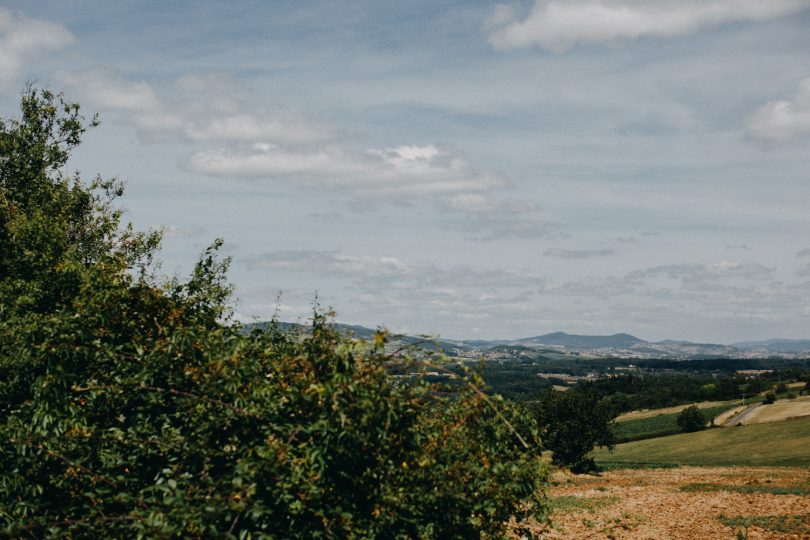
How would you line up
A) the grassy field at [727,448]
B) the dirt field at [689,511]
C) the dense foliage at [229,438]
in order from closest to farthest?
the dense foliage at [229,438]
the dirt field at [689,511]
the grassy field at [727,448]

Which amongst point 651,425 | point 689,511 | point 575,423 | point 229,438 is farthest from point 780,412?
point 229,438

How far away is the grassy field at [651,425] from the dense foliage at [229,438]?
11746cm

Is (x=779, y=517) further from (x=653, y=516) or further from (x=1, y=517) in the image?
(x=1, y=517)

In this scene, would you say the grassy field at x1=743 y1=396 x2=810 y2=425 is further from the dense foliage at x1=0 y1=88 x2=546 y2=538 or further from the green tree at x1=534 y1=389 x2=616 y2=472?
the dense foliage at x1=0 y1=88 x2=546 y2=538

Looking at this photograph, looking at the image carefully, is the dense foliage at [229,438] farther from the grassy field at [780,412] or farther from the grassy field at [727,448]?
the grassy field at [780,412]

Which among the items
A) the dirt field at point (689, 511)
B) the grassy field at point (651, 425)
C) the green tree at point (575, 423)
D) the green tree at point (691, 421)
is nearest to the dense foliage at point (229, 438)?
the dirt field at point (689, 511)

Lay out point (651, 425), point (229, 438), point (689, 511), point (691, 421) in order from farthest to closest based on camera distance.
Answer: point (651, 425), point (691, 421), point (689, 511), point (229, 438)

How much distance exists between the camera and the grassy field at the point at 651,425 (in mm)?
128875

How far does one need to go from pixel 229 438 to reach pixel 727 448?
334 ft

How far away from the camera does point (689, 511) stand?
91.2 feet

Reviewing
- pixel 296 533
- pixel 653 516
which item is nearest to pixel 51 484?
pixel 296 533

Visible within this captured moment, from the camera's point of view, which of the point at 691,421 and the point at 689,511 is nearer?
the point at 689,511

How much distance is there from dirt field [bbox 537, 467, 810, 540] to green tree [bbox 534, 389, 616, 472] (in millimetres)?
21826

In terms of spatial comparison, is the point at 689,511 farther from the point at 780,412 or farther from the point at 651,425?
the point at 651,425
